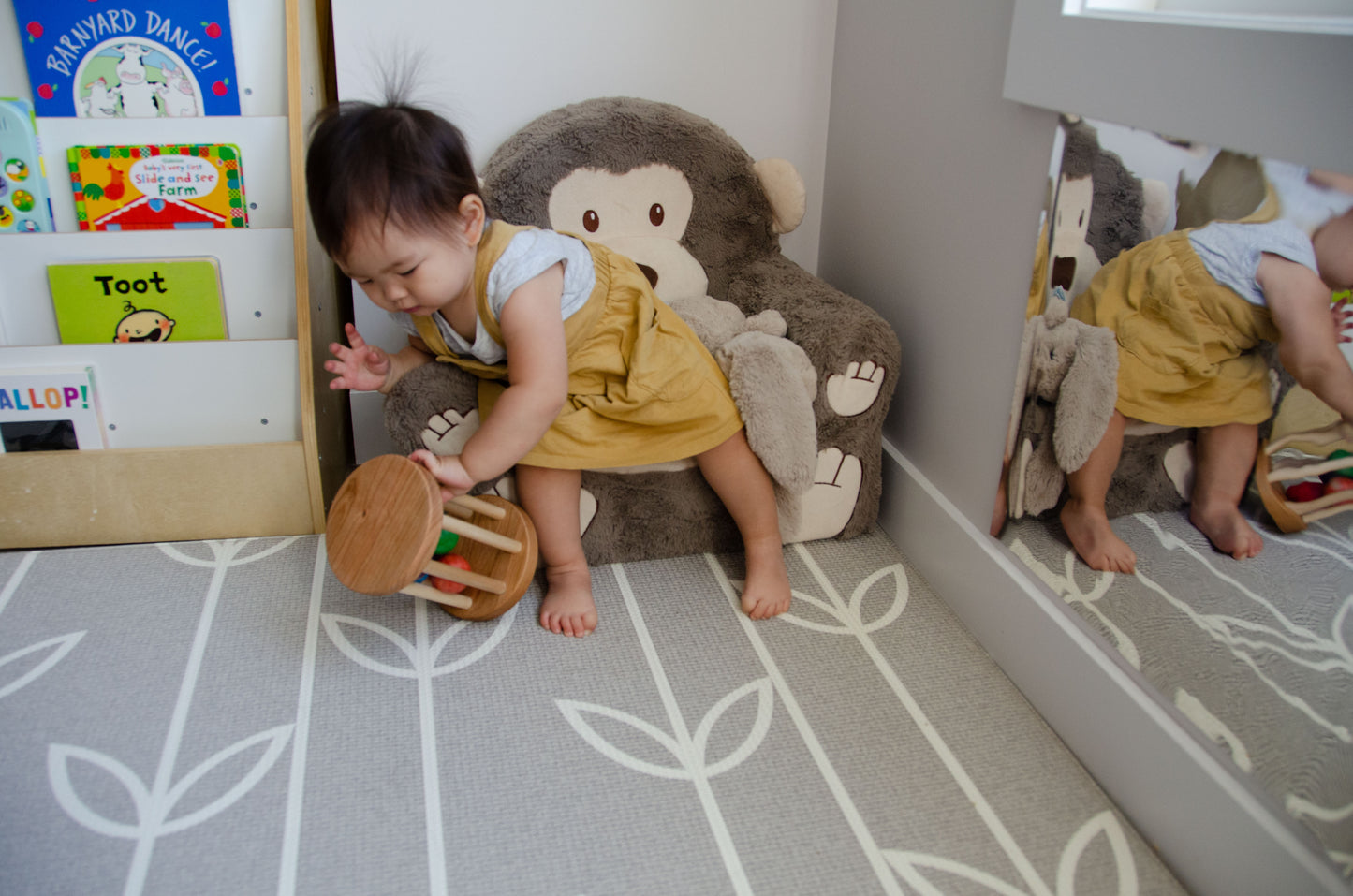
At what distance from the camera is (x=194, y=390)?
55.5 inches

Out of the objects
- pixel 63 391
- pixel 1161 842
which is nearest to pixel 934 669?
pixel 1161 842

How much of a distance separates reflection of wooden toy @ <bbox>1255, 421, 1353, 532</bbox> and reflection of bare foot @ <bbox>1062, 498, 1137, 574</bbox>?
19 centimetres

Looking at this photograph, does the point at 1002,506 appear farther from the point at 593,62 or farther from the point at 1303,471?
the point at 593,62

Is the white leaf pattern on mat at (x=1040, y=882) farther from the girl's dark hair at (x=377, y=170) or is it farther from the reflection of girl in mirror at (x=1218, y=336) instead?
the girl's dark hair at (x=377, y=170)

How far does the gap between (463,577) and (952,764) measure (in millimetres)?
617

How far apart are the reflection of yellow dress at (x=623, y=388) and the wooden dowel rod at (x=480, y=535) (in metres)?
0.11

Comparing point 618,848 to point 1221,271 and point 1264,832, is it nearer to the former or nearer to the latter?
point 1264,832

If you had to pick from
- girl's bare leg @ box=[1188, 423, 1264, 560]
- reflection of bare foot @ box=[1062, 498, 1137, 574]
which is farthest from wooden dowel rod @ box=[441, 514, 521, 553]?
girl's bare leg @ box=[1188, 423, 1264, 560]

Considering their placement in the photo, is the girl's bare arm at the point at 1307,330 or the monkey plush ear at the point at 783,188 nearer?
the girl's bare arm at the point at 1307,330

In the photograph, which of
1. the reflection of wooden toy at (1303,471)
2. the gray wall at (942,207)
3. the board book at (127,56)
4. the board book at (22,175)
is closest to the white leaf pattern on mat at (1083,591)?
the gray wall at (942,207)

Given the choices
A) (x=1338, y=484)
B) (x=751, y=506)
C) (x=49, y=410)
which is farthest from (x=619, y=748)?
(x=49, y=410)

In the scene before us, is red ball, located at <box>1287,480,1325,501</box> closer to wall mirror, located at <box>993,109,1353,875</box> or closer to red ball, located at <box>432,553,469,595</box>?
wall mirror, located at <box>993,109,1353,875</box>

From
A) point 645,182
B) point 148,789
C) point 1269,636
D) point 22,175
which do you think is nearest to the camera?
point 1269,636

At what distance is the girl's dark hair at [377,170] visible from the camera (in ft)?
3.40
